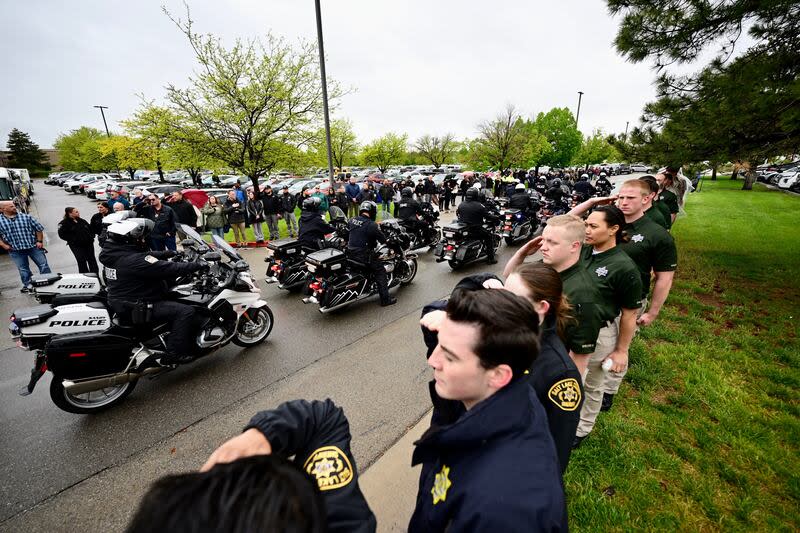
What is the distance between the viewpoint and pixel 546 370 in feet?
5.44

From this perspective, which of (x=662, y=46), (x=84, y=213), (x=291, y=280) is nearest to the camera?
(x=662, y=46)

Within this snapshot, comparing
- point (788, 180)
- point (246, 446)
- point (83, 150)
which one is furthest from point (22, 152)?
point (788, 180)

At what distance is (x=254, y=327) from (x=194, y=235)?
1.49 m

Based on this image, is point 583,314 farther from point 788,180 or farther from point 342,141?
point 788,180

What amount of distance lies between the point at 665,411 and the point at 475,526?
3.29 m

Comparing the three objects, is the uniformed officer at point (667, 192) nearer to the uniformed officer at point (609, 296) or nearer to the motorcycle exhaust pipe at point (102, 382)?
the uniformed officer at point (609, 296)

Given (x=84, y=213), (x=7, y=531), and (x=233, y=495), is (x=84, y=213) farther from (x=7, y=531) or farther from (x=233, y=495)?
(x=233, y=495)

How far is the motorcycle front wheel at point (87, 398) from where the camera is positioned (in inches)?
127

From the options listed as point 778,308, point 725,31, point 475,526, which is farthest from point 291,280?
point 778,308

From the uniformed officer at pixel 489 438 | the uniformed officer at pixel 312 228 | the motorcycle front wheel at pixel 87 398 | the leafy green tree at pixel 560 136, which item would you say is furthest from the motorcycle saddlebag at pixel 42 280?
the leafy green tree at pixel 560 136

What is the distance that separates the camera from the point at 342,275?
5.76m

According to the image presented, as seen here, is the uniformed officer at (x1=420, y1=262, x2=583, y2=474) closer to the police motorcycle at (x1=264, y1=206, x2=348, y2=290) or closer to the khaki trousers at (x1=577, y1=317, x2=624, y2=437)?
the khaki trousers at (x1=577, y1=317, x2=624, y2=437)

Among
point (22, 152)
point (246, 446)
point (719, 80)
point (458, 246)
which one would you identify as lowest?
point (458, 246)

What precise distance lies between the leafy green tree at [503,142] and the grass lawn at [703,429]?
21481 millimetres
